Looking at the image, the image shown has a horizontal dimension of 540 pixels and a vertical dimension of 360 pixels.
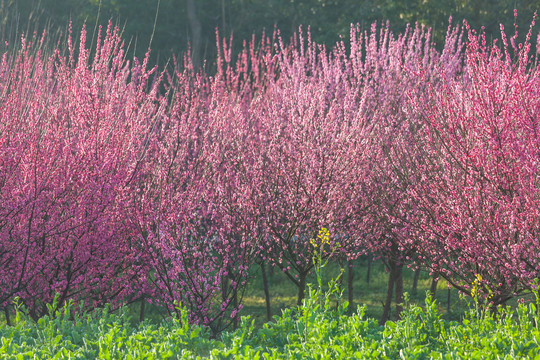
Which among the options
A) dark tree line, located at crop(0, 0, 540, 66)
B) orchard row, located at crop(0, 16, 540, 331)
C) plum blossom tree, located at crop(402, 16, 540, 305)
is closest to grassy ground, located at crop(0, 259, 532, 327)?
orchard row, located at crop(0, 16, 540, 331)

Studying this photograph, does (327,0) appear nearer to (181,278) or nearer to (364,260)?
(364,260)

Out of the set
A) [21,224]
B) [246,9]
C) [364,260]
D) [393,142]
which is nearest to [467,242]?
[393,142]

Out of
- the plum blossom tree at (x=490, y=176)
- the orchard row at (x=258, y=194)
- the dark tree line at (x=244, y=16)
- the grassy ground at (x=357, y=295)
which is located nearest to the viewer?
the plum blossom tree at (x=490, y=176)

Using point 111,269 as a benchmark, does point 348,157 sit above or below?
above

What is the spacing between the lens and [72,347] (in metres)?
5.18

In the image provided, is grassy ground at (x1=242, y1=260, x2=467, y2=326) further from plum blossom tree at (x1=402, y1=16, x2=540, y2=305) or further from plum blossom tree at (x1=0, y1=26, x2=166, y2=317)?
plum blossom tree at (x1=0, y1=26, x2=166, y2=317)

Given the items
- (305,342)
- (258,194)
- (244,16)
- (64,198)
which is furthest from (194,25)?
(305,342)

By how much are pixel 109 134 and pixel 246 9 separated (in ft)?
63.5

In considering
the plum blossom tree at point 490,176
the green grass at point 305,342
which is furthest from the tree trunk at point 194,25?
the green grass at point 305,342

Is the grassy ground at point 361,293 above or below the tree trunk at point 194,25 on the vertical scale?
below

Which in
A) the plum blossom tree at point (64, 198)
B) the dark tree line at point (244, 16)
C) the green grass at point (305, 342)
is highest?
the dark tree line at point (244, 16)

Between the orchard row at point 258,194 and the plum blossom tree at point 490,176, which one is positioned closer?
the plum blossom tree at point 490,176

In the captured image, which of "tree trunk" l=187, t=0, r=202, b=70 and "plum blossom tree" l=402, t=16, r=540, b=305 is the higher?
"tree trunk" l=187, t=0, r=202, b=70

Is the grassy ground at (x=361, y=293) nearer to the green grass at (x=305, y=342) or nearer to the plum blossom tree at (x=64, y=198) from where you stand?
the plum blossom tree at (x=64, y=198)
